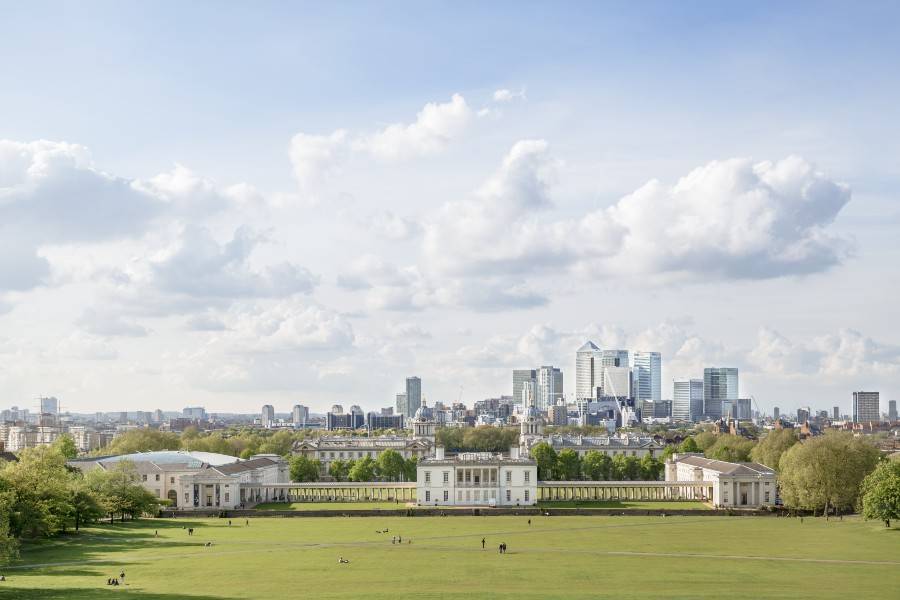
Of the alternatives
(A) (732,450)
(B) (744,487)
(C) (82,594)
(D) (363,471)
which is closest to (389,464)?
(D) (363,471)

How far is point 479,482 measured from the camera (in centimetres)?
11725

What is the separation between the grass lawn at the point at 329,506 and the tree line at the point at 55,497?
1732 cm

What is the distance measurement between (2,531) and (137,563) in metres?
12.1

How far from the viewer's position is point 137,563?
64.4 meters

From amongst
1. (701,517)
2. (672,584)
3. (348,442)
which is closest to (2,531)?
(672,584)

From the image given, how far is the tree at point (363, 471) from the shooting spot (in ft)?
453

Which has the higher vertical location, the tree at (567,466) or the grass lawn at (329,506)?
the tree at (567,466)

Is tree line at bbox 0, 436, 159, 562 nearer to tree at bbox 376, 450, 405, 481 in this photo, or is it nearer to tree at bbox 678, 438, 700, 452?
tree at bbox 376, 450, 405, 481

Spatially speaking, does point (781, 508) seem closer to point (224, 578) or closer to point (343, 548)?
point (343, 548)

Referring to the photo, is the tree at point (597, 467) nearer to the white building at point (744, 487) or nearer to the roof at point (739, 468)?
the roof at point (739, 468)

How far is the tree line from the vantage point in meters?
69.6

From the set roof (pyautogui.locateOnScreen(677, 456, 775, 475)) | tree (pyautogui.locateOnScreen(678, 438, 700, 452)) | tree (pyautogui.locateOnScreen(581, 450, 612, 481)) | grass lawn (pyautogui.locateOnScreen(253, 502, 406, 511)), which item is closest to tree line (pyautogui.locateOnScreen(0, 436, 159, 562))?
grass lawn (pyautogui.locateOnScreen(253, 502, 406, 511))

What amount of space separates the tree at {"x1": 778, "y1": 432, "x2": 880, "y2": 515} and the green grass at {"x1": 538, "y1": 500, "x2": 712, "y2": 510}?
1243 cm

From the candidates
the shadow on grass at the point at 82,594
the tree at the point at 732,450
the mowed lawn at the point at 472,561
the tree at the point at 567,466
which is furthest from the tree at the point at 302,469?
the shadow on grass at the point at 82,594
